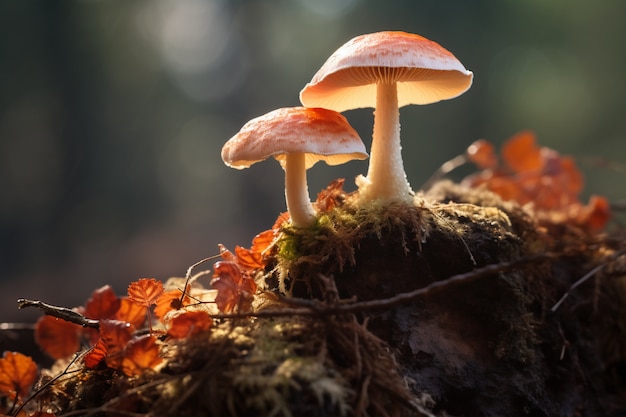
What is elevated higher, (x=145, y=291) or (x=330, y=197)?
(x=330, y=197)

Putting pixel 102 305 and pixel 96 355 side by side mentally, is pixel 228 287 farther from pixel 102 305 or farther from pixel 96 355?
pixel 102 305

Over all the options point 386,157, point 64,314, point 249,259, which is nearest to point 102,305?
point 64,314

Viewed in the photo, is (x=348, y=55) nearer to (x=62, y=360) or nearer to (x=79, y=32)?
(x=62, y=360)

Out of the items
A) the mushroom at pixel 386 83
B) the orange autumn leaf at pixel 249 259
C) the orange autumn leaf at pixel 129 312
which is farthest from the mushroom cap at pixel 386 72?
the orange autumn leaf at pixel 129 312

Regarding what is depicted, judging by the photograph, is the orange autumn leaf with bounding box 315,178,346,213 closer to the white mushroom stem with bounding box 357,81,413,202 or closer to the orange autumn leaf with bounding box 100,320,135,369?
the white mushroom stem with bounding box 357,81,413,202

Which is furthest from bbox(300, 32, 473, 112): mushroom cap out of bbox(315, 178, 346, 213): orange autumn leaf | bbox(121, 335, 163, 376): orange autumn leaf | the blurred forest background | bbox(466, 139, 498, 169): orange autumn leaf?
the blurred forest background

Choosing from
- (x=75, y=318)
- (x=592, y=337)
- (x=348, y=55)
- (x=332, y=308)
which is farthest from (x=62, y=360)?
(x=592, y=337)
